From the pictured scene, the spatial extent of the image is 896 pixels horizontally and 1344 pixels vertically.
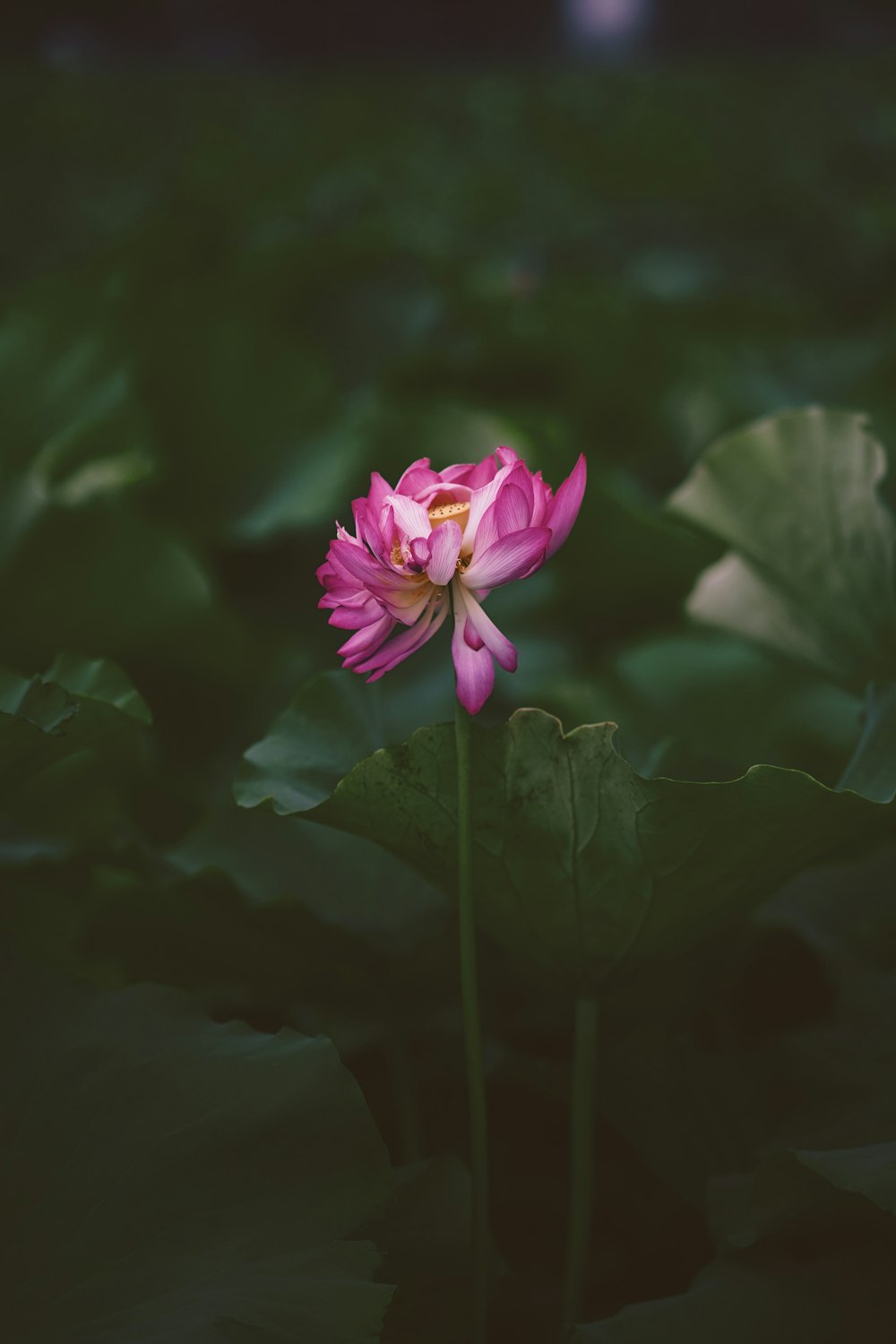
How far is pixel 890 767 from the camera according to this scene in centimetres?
67

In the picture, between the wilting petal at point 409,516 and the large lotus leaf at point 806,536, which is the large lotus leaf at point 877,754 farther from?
the wilting petal at point 409,516

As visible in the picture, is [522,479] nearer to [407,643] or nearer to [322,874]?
[407,643]

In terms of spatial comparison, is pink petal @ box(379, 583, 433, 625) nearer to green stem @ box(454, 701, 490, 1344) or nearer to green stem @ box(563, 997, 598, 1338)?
green stem @ box(454, 701, 490, 1344)

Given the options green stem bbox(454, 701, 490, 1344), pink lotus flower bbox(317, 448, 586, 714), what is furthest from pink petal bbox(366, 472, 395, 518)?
green stem bbox(454, 701, 490, 1344)

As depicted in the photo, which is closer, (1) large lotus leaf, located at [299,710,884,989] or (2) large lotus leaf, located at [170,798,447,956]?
(1) large lotus leaf, located at [299,710,884,989]

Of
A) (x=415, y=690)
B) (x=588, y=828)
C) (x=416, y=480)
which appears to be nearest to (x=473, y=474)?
(x=416, y=480)

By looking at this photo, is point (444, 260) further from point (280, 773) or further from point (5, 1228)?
point (5, 1228)

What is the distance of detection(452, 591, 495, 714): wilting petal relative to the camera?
537 millimetres

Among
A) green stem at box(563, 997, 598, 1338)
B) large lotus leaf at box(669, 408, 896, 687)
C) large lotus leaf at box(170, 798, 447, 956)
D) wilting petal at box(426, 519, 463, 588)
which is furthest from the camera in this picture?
large lotus leaf at box(669, 408, 896, 687)

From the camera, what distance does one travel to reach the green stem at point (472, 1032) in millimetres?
555

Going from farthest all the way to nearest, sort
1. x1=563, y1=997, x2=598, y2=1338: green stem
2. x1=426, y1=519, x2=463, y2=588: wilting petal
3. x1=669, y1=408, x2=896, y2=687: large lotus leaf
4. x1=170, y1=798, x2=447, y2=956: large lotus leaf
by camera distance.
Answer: x1=669, y1=408, x2=896, y2=687: large lotus leaf
x1=170, y1=798, x2=447, y2=956: large lotus leaf
x1=563, y1=997, x2=598, y2=1338: green stem
x1=426, y1=519, x2=463, y2=588: wilting petal

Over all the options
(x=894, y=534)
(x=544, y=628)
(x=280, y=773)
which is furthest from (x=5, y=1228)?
(x=544, y=628)

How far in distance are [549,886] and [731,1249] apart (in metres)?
0.22

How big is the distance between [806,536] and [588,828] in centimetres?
43
